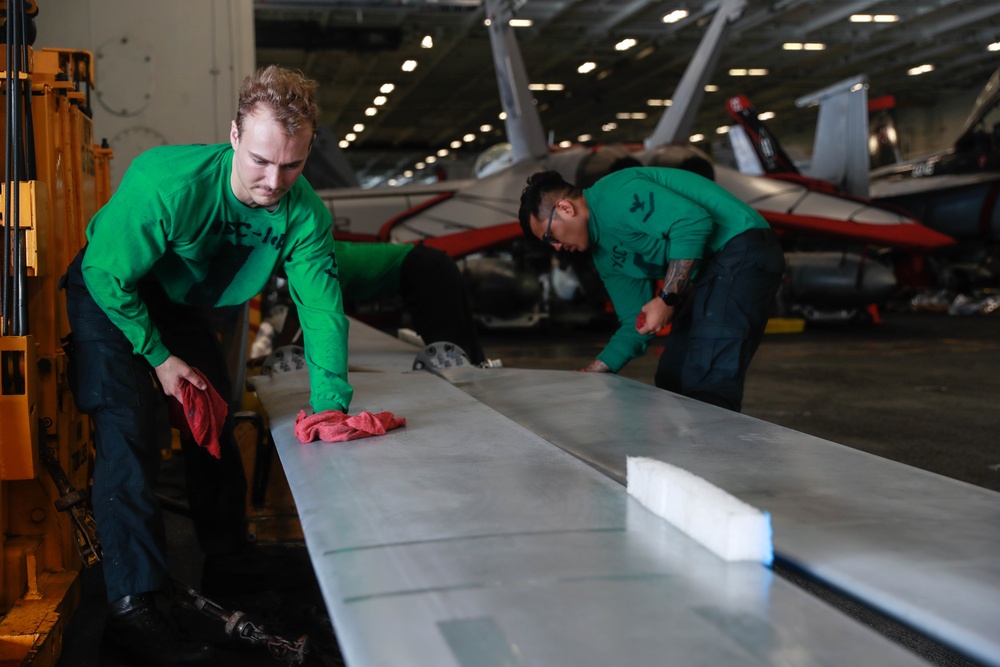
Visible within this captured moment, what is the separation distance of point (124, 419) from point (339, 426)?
23.6 inches

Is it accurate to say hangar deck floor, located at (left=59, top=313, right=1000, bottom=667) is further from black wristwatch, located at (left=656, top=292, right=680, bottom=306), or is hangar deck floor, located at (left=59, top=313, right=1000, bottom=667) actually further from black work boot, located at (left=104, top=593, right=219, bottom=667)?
black wristwatch, located at (left=656, top=292, right=680, bottom=306)

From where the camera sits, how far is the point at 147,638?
1836 millimetres

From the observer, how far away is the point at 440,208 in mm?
9383

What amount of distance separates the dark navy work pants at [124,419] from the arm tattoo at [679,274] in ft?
4.62

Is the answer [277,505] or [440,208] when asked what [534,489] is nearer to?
[277,505]

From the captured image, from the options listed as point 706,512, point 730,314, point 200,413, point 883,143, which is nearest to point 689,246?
point 730,314

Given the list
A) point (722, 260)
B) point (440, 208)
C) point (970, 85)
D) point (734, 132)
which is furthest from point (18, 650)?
point (970, 85)

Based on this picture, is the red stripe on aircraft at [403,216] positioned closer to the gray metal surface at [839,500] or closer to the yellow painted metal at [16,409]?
the gray metal surface at [839,500]

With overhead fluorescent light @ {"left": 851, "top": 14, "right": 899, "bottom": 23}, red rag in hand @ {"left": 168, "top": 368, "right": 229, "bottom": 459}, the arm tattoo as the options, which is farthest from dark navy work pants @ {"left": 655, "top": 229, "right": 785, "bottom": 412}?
overhead fluorescent light @ {"left": 851, "top": 14, "right": 899, "bottom": 23}

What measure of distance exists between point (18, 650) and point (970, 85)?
24164 mm

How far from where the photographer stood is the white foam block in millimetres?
1034

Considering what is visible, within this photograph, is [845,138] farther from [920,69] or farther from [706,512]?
[706,512]

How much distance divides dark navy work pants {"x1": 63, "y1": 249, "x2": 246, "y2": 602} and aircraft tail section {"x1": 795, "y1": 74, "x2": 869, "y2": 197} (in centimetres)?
993

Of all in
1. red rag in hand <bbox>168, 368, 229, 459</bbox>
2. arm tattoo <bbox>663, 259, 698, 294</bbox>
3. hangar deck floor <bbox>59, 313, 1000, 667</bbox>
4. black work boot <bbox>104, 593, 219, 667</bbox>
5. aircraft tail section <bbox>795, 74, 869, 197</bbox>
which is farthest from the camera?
aircraft tail section <bbox>795, 74, 869, 197</bbox>
